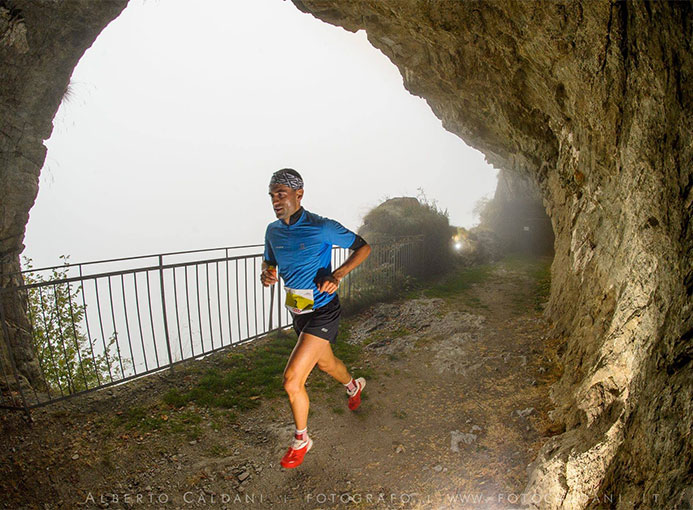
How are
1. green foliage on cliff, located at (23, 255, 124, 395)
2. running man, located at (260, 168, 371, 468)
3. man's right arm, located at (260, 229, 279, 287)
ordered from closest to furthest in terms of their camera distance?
running man, located at (260, 168, 371, 468)
man's right arm, located at (260, 229, 279, 287)
green foliage on cliff, located at (23, 255, 124, 395)

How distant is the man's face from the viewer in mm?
3109

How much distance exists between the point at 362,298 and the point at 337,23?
633 cm

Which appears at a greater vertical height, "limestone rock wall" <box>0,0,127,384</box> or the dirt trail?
"limestone rock wall" <box>0,0,127,384</box>

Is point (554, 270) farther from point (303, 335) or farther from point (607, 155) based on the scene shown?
point (303, 335)

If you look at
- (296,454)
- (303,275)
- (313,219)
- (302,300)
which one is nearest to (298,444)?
(296,454)

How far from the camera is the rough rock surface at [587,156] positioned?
6.40 ft

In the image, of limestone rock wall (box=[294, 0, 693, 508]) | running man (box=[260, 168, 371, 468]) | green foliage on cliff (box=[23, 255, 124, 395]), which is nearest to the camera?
limestone rock wall (box=[294, 0, 693, 508])

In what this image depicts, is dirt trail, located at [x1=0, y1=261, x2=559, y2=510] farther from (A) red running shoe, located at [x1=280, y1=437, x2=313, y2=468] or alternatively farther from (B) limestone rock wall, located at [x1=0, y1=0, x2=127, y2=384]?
(B) limestone rock wall, located at [x1=0, y1=0, x2=127, y2=384]

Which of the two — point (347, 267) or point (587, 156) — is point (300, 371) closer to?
point (347, 267)

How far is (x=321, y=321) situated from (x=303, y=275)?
449 mm

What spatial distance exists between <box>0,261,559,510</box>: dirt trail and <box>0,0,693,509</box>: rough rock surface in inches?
21.0

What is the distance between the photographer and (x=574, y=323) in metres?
4.71

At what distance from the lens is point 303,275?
3129 millimetres

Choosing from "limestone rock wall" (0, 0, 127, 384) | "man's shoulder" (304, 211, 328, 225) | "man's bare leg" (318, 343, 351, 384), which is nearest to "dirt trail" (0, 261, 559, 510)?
"man's bare leg" (318, 343, 351, 384)
